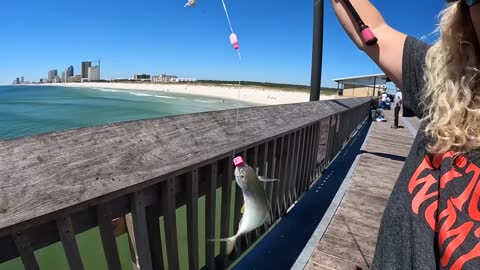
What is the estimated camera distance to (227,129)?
7.05 feet

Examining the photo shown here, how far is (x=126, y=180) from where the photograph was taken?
137 centimetres

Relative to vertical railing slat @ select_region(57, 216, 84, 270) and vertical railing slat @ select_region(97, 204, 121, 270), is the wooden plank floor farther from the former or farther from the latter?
vertical railing slat @ select_region(57, 216, 84, 270)

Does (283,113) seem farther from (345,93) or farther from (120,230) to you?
(345,93)

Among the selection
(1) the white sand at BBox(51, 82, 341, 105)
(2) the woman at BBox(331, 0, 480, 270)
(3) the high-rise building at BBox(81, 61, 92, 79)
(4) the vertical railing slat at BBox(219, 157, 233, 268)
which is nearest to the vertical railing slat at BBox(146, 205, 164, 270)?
(4) the vertical railing slat at BBox(219, 157, 233, 268)

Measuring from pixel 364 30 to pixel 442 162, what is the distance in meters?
0.63

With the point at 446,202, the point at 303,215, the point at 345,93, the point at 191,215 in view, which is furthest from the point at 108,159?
the point at 345,93

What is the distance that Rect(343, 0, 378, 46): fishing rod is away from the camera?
4.49ft

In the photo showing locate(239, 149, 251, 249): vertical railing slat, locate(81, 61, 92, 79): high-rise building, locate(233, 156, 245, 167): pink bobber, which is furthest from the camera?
locate(81, 61, 92, 79): high-rise building

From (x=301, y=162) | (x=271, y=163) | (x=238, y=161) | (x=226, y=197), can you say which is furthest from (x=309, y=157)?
(x=238, y=161)

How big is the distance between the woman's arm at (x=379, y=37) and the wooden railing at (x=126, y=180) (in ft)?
2.90

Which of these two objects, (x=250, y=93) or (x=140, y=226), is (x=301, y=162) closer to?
(x=140, y=226)

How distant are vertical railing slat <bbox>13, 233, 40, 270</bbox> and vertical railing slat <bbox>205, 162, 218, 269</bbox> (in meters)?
1.06

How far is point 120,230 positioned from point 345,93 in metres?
58.9

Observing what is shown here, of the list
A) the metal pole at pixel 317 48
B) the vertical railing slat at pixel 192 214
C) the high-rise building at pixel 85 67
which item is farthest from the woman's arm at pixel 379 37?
the high-rise building at pixel 85 67
